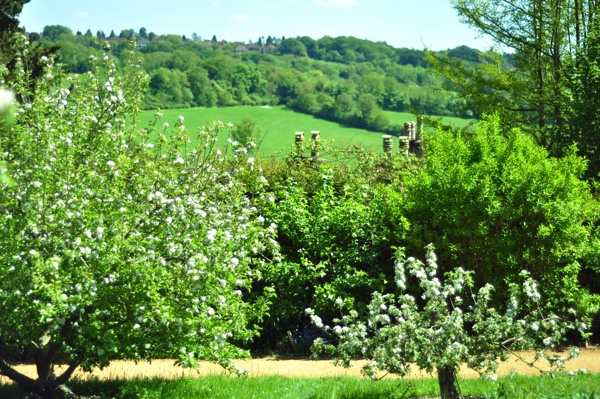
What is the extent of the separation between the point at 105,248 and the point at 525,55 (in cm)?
1564

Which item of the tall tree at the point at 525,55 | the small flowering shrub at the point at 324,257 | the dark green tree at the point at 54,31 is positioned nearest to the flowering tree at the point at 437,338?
the small flowering shrub at the point at 324,257

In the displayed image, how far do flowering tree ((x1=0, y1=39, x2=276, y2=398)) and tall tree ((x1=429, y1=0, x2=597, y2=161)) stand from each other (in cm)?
1266

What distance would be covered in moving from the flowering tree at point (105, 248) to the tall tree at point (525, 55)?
12.7 metres

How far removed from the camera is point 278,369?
30.2 ft

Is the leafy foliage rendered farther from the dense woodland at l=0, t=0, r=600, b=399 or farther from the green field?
the green field

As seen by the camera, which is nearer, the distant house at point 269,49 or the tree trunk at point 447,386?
the tree trunk at point 447,386

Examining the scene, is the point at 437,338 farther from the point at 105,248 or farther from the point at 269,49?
the point at 269,49

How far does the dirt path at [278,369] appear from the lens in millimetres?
8539

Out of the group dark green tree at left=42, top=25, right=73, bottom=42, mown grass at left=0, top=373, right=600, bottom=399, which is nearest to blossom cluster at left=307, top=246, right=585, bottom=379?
mown grass at left=0, top=373, right=600, bottom=399

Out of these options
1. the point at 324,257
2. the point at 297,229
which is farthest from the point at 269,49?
the point at 324,257

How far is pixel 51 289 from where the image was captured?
5.66m

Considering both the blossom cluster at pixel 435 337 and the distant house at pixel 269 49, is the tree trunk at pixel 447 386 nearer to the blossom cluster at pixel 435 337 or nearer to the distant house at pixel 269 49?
the blossom cluster at pixel 435 337

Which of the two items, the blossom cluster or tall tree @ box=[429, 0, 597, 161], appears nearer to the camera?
the blossom cluster

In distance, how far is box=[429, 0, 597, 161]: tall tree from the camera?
59.5 ft
